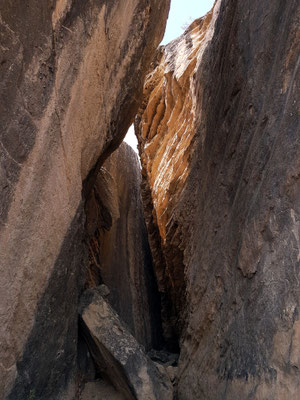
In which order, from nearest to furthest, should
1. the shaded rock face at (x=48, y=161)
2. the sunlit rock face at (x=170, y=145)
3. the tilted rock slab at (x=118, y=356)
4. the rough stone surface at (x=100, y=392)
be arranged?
the shaded rock face at (x=48, y=161)
the tilted rock slab at (x=118, y=356)
the rough stone surface at (x=100, y=392)
the sunlit rock face at (x=170, y=145)

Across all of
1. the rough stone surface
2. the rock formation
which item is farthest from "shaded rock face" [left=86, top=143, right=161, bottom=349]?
the rough stone surface

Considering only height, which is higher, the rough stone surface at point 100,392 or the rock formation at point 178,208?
the rock formation at point 178,208

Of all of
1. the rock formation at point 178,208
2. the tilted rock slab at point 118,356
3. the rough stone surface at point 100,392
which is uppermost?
the rock formation at point 178,208

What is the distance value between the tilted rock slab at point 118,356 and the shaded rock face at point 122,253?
1834mm

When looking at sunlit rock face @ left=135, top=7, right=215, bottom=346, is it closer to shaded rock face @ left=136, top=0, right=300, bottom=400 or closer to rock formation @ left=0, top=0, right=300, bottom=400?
shaded rock face @ left=136, top=0, right=300, bottom=400

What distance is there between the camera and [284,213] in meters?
4.11

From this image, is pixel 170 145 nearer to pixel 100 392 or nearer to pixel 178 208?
pixel 178 208

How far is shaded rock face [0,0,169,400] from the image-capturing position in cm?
432

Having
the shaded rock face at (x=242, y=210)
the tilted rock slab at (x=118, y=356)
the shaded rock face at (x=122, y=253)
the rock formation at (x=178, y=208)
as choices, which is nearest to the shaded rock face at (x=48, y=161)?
the rock formation at (x=178, y=208)

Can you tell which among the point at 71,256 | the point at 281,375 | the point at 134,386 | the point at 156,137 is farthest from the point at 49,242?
the point at 156,137

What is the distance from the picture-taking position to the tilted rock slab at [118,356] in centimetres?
524

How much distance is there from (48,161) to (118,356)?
2.24 metres

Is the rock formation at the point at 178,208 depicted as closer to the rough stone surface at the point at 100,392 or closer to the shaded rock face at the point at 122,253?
the rough stone surface at the point at 100,392

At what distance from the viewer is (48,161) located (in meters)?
4.78
